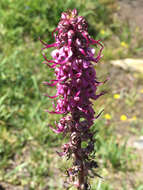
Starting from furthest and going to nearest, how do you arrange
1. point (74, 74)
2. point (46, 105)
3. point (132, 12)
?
point (132, 12)
point (46, 105)
point (74, 74)

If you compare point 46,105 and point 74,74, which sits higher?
point 74,74

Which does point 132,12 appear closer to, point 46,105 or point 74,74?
point 46,105

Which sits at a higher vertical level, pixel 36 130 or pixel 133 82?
pixel 133 82

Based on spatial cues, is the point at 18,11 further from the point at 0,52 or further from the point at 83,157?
the point at 83,157

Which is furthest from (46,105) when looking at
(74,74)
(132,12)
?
(132,12)

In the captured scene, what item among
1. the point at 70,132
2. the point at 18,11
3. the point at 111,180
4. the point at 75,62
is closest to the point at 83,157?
the point at 70,132

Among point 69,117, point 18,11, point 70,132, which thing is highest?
point 18,11

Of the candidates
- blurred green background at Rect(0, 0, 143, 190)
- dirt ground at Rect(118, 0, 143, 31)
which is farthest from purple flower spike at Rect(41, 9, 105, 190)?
dirt ground at Rect(118, 0, 143, 31)

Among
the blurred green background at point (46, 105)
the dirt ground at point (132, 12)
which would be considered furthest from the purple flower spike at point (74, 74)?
the dirt ground at point (132, 12)
